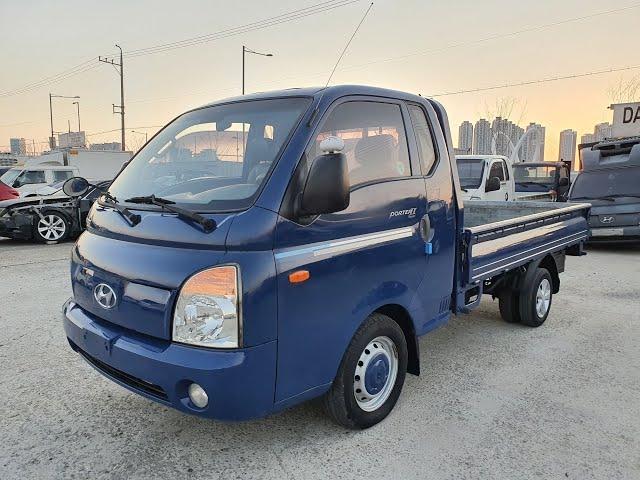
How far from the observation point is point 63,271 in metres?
7.94

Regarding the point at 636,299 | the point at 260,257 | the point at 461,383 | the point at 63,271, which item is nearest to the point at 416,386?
the point at 461,383

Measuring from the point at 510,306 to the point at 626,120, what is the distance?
45.9 ft

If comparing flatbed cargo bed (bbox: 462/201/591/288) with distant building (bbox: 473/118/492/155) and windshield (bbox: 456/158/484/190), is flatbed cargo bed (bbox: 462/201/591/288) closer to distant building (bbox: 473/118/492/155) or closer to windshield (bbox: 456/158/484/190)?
windshield (bbox: 456/158/484/190)

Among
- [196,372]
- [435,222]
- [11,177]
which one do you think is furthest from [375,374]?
[11,177]

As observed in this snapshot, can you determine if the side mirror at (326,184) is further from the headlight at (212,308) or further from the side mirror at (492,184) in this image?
the side mirror at (492,184)

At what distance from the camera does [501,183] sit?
36.2 feet

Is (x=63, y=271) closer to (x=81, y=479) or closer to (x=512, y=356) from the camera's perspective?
(x=81, y=479)

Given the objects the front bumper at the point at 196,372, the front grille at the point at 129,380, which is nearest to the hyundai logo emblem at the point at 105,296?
the front bumper at the point at 196,372

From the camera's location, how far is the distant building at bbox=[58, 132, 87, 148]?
63.2 meters

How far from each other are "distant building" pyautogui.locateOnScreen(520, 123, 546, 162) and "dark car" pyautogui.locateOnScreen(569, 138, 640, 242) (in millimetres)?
26546

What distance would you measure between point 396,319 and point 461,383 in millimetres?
991

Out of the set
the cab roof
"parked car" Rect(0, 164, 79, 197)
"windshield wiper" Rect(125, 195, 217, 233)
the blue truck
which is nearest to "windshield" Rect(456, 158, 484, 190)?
the blue truck

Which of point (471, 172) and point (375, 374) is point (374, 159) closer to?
point (375, 374)

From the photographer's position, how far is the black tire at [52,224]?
10.9m
